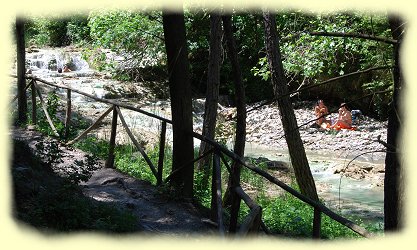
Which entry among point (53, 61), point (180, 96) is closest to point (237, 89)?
point (180, 96)

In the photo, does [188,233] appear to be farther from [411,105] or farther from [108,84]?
[108,84]

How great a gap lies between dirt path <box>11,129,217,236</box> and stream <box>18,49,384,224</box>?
6.07 ft

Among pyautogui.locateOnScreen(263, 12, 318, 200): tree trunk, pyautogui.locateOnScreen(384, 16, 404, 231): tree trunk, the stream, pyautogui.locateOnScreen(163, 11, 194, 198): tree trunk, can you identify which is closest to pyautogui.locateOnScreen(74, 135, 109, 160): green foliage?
the stream

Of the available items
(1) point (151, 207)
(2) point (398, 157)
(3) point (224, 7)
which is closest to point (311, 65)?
(3) point (224, 7)

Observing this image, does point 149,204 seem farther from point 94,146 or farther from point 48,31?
point 48,31

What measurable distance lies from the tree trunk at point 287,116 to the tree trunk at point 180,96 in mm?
2770

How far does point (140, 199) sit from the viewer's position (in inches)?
266

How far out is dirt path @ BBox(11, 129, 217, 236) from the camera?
19.1 ft

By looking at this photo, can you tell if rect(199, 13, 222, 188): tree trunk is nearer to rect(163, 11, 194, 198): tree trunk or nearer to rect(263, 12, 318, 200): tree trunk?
rect(263, 12, 318, 200): tree trunk

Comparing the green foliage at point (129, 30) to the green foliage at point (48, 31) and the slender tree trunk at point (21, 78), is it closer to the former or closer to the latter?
the slender tree trunk at point (21, 78)

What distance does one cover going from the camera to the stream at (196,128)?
424 inches

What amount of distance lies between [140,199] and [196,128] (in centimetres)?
1296

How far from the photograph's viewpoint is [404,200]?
154 inches

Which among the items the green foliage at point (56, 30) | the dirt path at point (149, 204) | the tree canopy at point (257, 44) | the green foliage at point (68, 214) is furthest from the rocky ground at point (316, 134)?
the green foliage at point (56, 30)
